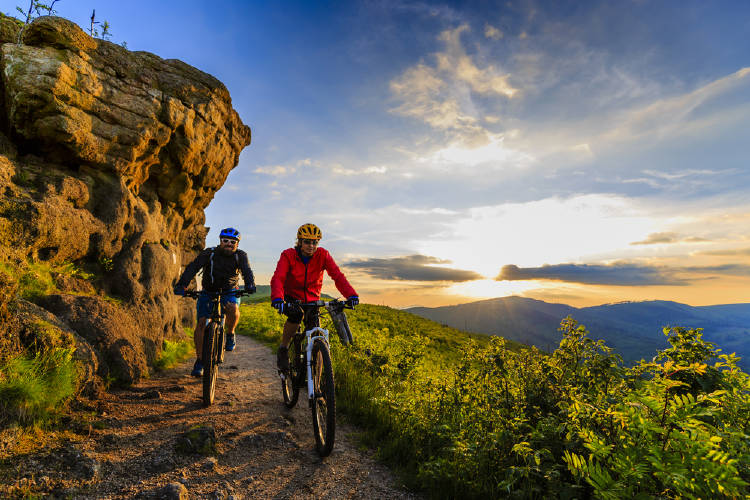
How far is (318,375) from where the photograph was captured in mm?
5488

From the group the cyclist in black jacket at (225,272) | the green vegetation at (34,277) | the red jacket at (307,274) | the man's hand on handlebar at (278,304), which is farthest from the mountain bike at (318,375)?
the green vegetation at (34,277)

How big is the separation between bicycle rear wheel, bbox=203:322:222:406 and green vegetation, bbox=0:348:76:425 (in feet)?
6.35

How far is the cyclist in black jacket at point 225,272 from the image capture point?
7.64m

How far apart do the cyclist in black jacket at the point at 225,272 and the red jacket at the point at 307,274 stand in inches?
63.1

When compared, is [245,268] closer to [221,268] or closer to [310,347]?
[221,268]

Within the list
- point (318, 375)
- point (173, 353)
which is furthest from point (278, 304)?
point (173, 353)

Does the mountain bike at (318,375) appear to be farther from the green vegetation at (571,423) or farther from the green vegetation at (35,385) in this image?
the green vegetation at (35,385)

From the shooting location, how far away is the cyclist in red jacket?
6434mm

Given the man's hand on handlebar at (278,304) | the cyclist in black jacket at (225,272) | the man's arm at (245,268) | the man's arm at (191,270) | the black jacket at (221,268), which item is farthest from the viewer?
the man's arm at (245,268)

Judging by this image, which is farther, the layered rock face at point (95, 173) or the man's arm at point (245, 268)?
the man's arm at point (245, 268)

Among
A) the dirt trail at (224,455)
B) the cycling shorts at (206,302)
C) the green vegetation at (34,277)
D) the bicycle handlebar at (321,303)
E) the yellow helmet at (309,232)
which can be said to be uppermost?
the yellow helmet at (309,232)

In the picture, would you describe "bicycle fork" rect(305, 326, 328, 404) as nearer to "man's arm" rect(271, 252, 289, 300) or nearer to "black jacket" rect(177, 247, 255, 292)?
"man's arm" rect(271, 252, 289, 300)

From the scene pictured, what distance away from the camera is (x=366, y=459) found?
532 cm

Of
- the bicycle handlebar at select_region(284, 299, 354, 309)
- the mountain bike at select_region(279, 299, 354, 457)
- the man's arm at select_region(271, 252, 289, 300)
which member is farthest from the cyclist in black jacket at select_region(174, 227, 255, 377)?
the bicycle handlebar at select_region(284, 299, 354, 309)
